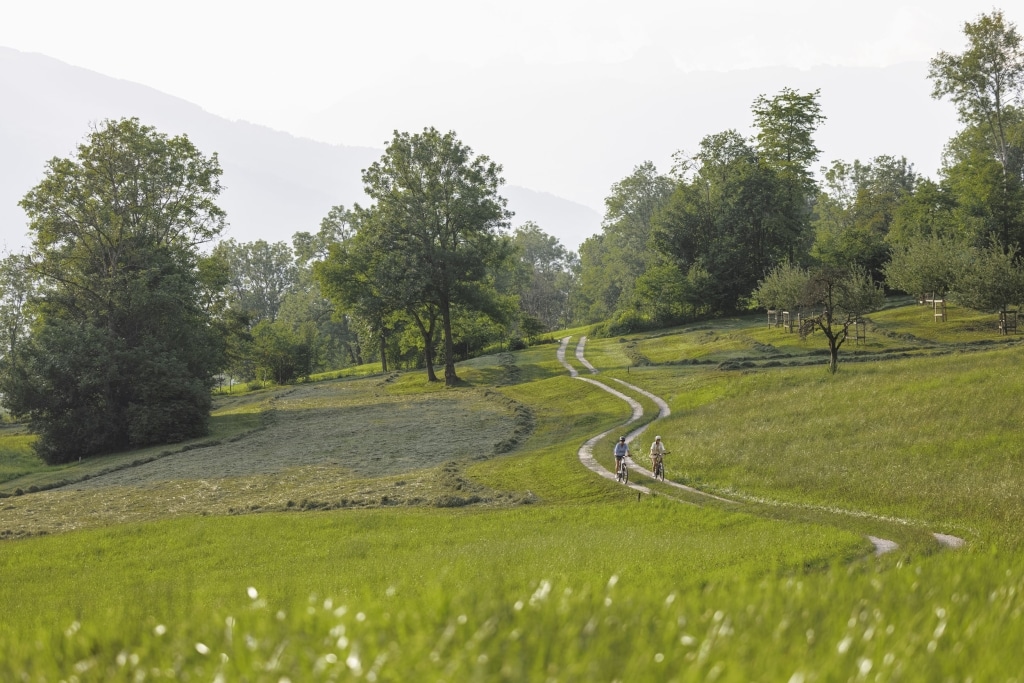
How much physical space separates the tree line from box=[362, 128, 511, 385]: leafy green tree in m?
0.24

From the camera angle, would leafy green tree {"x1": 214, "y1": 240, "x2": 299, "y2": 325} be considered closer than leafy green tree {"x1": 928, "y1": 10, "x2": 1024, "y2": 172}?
No

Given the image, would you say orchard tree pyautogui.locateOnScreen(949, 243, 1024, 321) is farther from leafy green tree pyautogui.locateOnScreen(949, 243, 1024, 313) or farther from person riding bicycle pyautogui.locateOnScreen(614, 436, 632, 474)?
person riding bicycle pyautogui.locateOnScreen(614, 436, 632, 474)

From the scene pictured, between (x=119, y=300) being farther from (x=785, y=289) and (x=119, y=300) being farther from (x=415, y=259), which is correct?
(x=785, y=289)

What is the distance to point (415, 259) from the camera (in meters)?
84.6

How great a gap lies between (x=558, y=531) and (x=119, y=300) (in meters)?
56.1

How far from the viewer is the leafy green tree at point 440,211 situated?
284ft

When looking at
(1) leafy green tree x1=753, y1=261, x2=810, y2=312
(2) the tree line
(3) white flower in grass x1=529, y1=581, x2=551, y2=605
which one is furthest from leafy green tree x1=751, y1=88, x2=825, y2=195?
(3) white flower in grass x1=529, y1=581, x2=551, y2=605

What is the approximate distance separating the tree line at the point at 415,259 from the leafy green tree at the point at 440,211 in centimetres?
24

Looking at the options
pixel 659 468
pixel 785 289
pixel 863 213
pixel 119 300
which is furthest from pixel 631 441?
pixel 863 213

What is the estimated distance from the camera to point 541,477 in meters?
44.0

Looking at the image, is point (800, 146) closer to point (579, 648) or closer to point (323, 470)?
point (323, 470)

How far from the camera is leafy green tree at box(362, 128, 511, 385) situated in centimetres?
8650

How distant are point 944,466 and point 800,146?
100636mm

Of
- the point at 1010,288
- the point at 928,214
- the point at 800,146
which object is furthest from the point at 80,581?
the point at 800,146
